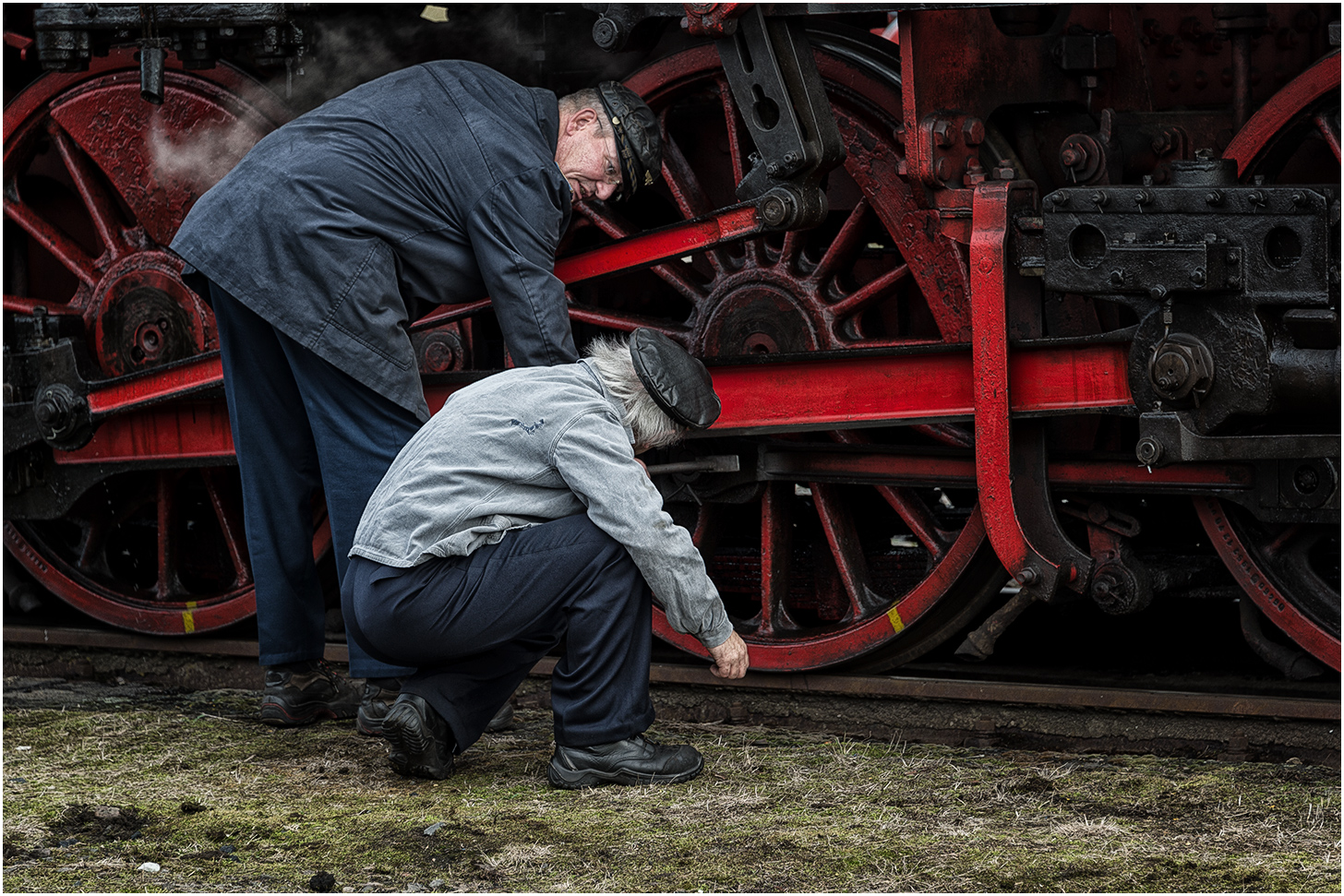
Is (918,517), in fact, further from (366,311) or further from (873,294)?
(366,311)

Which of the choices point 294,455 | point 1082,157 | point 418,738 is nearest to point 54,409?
point 294,455

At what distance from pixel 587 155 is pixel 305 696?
60.3 inches

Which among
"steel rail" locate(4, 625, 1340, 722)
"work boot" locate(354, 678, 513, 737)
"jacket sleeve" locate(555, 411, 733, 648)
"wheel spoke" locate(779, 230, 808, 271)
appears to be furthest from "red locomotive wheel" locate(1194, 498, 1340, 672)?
"work boot" locate(354, 678, 513, 737)

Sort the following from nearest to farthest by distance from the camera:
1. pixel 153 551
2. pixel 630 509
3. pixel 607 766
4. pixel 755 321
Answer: pixel 630 509
pixel 607 766
pixel 755 321
pixel 153 551

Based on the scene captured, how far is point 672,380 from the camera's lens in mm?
3260

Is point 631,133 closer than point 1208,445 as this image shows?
No

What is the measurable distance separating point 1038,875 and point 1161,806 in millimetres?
517

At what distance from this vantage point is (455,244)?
3.60 metres

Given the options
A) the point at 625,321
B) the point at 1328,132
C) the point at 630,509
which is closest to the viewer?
the point at 630,509

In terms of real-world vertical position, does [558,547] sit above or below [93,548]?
above


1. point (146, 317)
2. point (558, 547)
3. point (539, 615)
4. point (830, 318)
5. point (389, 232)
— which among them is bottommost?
point (539, 615)

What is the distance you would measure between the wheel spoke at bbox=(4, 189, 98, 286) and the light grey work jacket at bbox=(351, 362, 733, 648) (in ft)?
6.81

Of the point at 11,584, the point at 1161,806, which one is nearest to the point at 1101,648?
the point at 1161,806

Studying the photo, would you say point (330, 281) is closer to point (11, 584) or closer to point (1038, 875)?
point (1038, 875)
